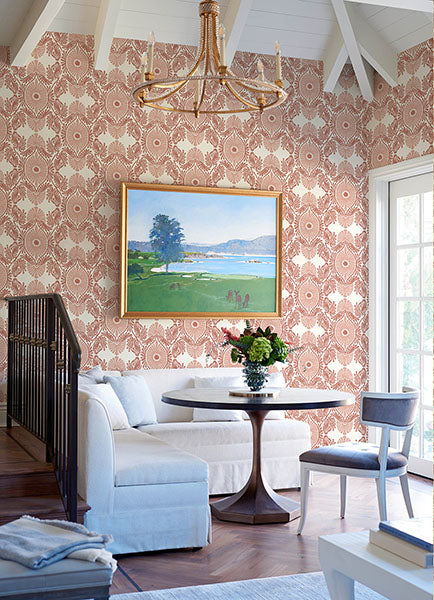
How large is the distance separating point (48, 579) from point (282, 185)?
175 inches

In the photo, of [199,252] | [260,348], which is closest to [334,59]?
[199,252]

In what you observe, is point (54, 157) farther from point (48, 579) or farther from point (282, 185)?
point (48, 579)

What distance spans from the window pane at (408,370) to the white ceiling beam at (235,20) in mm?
2800

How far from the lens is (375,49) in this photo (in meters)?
6.02

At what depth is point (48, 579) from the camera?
2.45 m

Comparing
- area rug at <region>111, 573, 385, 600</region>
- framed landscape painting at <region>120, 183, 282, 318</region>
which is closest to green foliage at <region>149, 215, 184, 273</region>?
framed landscape painting at <region>120, 183, 282, 318</region>

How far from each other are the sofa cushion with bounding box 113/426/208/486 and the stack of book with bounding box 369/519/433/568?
5.36ft

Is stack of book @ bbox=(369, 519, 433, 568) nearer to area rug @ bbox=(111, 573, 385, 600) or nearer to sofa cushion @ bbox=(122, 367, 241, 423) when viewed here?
area rug @ bbox=(111, 573, 385, 600)

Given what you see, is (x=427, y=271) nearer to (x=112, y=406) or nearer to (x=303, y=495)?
(x=303, y=495)

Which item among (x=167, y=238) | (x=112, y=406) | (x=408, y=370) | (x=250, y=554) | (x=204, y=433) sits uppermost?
(x=167, y=238)

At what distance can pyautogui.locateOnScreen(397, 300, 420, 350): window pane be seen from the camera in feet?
20.3

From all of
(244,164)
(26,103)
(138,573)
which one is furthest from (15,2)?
Answer: (138,573)

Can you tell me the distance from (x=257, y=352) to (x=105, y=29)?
105 inches

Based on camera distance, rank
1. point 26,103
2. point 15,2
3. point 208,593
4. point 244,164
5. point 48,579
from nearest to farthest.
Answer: point 48,579 → point 208,593 → point 15,2 → point 26,103 → point 244,164
